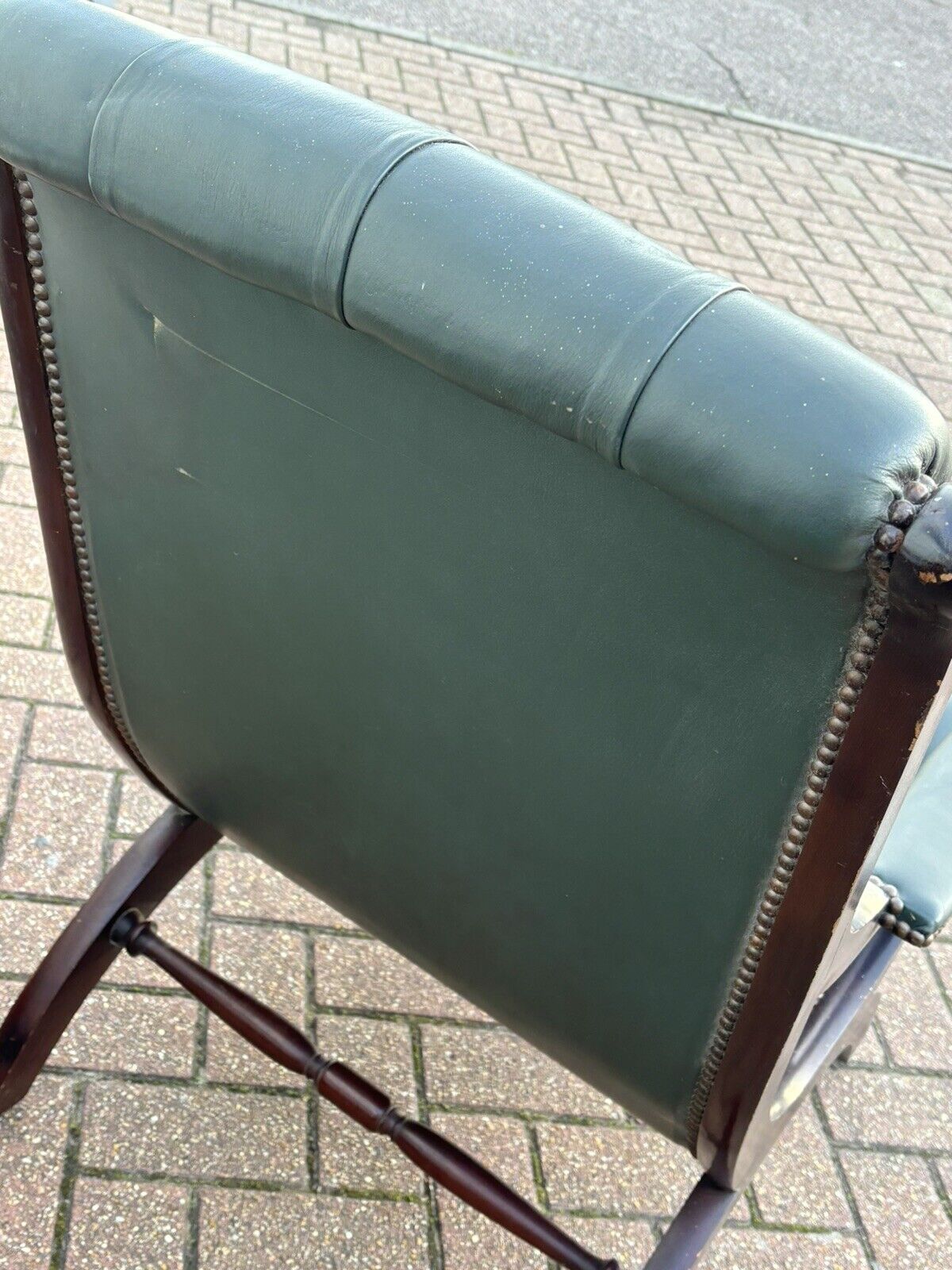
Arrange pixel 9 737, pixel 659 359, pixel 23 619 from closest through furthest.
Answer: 1. pixel 659 359
2. pixel 9 737
3. pixel 23 619

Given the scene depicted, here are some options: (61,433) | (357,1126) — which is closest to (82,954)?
(357,1126)

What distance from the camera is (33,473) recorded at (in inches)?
54.3

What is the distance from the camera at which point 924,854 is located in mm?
1485

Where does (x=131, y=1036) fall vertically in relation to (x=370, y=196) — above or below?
below

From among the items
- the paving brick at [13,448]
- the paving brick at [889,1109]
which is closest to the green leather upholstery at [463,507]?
the paving brick at [889,1109]

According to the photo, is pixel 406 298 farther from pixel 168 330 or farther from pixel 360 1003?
pixel 360 1003

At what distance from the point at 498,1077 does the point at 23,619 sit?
1.30m

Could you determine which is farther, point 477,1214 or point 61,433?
point 477,1214

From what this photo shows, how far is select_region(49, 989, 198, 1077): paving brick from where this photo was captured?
187cm

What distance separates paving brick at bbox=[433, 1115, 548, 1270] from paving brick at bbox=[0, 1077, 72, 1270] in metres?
0.51

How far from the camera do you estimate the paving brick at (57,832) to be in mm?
2092

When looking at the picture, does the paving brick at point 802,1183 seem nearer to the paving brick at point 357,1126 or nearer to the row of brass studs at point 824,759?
the paving brick at point 357,1126

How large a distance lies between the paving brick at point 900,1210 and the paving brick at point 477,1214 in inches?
19.4

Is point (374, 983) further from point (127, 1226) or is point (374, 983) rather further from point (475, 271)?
point (475, 271)
